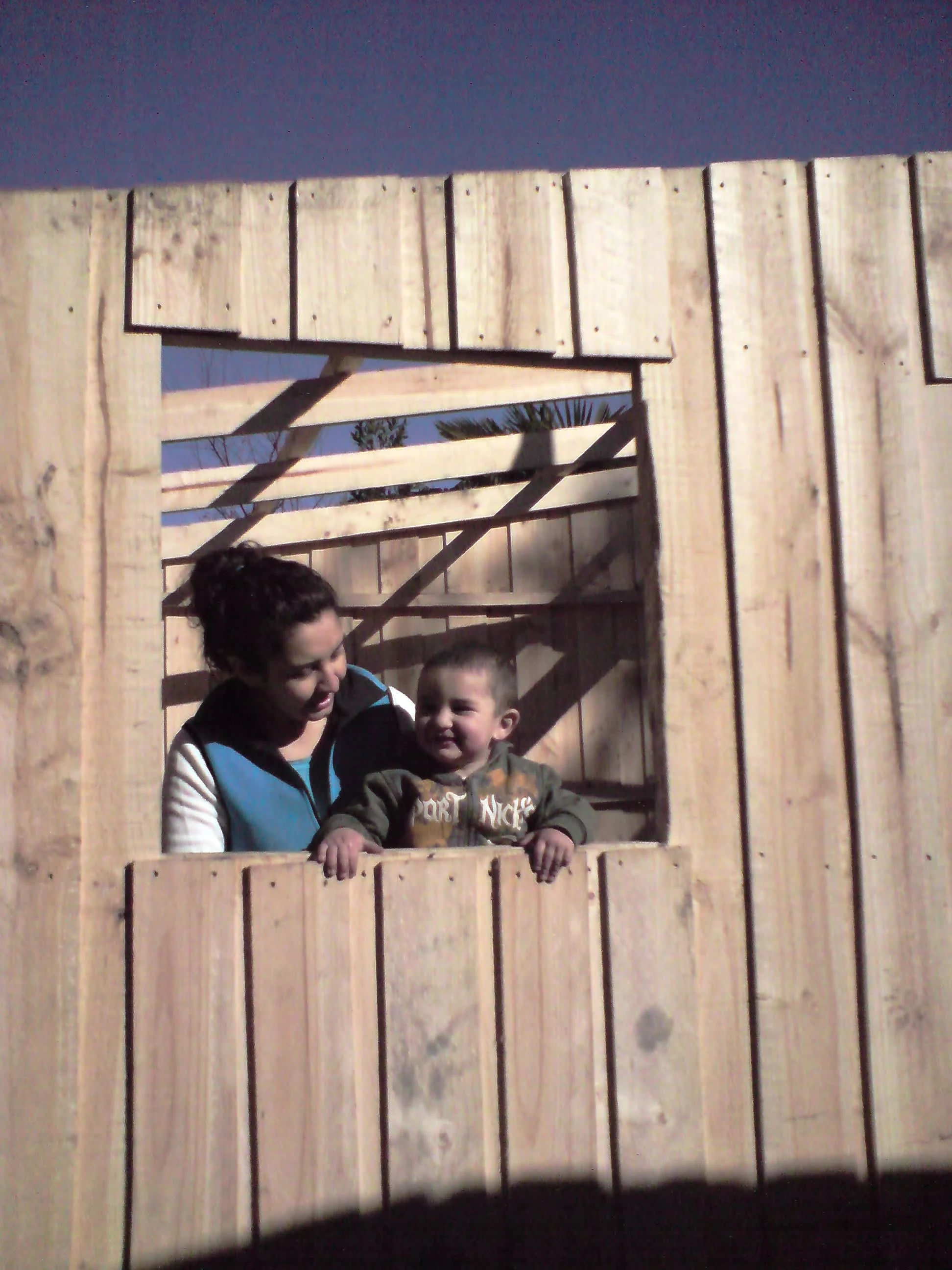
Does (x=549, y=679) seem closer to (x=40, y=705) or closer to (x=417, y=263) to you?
(x=417, y=263)

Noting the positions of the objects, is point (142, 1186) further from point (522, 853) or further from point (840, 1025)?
point (840, 1025)

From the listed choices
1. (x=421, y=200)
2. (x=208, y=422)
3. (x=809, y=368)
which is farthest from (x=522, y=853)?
(x=208, y=422)

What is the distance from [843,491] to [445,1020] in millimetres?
1502

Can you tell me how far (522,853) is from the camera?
8.14 ft

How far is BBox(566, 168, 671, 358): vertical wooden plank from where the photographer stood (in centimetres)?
262

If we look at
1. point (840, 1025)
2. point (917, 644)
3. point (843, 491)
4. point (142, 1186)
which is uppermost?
point (843, 491)

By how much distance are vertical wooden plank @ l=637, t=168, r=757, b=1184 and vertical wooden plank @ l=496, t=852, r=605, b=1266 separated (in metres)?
0.27

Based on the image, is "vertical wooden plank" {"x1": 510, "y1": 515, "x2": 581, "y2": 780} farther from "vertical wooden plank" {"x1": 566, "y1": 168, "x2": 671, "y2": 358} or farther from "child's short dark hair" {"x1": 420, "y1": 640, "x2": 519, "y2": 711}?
"vertical wooden plank" {"x1": 566, "y1": 168, "x2": 671, "y2": 358}

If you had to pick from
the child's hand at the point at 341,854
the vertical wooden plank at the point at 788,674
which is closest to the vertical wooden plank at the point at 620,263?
the vertical wooden plank at the point at 788,674

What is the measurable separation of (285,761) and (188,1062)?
35.0 inches

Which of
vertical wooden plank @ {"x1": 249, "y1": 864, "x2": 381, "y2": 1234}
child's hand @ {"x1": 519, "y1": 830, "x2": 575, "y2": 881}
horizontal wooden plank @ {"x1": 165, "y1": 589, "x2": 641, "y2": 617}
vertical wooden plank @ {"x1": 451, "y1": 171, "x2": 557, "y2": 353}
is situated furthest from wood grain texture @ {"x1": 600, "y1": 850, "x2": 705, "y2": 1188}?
horizontal wooden plank @ {"x1": 165, "y1": 589, "x2": 641, "y2": 617}

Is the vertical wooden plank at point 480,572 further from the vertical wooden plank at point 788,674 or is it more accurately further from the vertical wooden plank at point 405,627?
the vertical wooden plank at point 788,674

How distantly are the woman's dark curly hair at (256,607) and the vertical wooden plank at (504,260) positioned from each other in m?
0.85

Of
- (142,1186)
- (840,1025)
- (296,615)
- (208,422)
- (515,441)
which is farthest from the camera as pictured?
(515,441)
